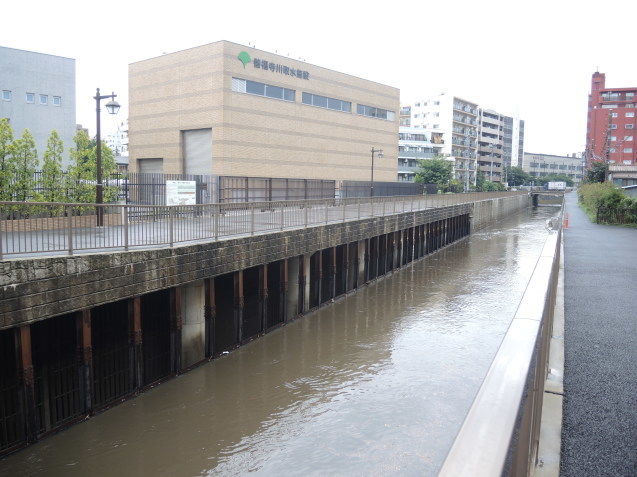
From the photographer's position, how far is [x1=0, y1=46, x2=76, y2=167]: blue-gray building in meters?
43.8

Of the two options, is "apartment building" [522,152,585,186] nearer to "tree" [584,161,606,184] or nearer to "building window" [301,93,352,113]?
"tree" [584,161,606,184]

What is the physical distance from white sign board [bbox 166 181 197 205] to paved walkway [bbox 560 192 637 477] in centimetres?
1725

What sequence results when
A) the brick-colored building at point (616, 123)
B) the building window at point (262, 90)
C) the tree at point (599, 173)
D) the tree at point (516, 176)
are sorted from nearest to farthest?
1. the building window at point (262, 90)
2. the tree at point (599, 173)
3. the brick-colored building at point (616, 123)
4. the tree at point (516, 176)

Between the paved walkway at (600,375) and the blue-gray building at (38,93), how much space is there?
1612 inches

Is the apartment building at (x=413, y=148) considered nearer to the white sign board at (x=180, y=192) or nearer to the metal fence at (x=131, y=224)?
the white sign board at (x=180, y=192)

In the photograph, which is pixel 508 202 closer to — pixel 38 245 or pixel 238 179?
pixel 238 179

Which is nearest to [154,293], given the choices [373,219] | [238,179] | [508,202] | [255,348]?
[255,348]

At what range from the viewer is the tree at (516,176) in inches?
5674

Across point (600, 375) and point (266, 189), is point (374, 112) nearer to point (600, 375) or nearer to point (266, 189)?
point (266, 189)

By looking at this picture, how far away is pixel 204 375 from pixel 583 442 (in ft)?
32.4

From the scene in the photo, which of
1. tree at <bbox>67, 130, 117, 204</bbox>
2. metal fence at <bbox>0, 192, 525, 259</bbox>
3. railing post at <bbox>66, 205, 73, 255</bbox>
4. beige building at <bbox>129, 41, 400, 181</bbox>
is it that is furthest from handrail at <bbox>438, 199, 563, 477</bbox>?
beige building at <bbox>129, 41, 400, 181</bbox>

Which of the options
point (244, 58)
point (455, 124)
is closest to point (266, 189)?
point (244, 58)

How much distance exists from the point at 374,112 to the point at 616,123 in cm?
7404

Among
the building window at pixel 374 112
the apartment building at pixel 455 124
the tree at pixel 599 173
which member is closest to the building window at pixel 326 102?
the building window at pixel 374 112
